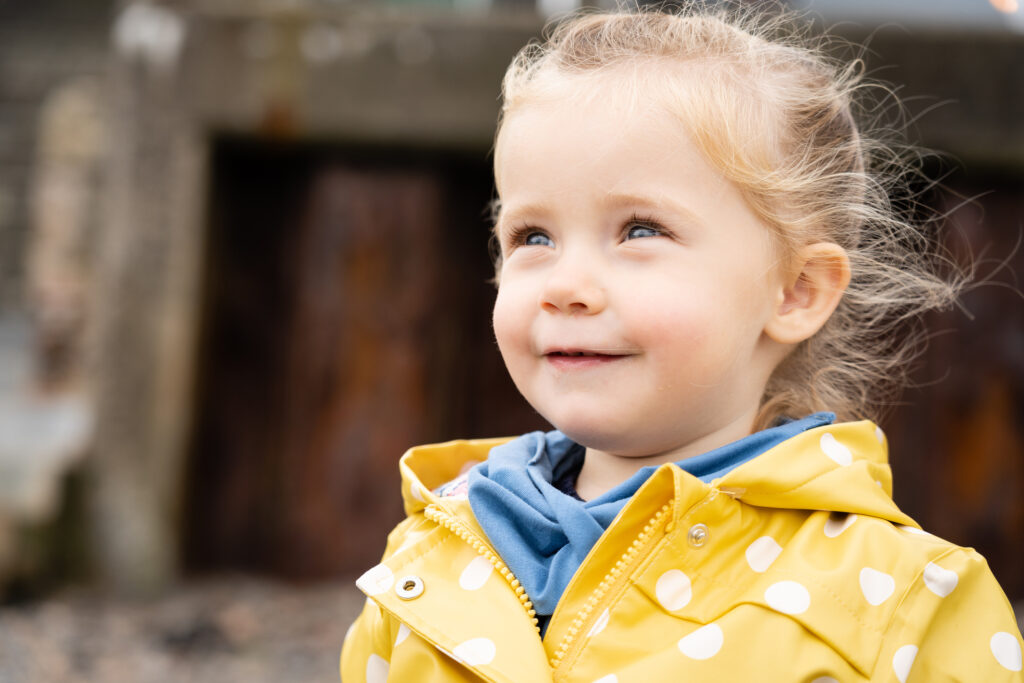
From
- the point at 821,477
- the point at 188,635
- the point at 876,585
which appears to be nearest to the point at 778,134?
the point at 821,477

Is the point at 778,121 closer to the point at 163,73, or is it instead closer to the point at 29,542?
the point at 163,73

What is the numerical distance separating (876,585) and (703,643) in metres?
0.22

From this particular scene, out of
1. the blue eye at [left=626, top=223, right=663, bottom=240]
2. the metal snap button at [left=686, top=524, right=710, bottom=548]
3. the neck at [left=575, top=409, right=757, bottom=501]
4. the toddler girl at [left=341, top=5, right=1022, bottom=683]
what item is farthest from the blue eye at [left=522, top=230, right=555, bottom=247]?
the metal snap button at [left=686, top=524, right=710, bottom=548]

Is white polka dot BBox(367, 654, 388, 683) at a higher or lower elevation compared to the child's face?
lower

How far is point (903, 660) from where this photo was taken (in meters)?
1.16

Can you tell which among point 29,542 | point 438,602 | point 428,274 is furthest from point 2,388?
point 438,602

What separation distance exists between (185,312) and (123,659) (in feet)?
3.91

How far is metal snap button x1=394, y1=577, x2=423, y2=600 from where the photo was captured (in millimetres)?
1296

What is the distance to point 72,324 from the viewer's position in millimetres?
5551

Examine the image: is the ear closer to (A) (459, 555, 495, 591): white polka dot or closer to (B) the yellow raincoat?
(B) the yellow raincoat

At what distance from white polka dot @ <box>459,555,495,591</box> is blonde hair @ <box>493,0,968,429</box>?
1.55 ft

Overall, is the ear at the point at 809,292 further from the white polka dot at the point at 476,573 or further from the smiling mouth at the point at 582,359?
the white polka dot at the point at 476,573

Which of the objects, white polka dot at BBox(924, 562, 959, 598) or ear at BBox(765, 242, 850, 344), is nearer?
white polka dot at BBox(924, 562, 959, 598)

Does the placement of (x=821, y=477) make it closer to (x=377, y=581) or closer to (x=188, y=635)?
(x=377, y=581)
